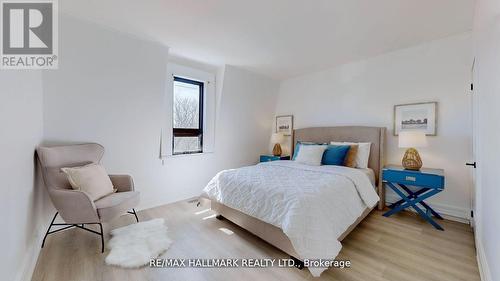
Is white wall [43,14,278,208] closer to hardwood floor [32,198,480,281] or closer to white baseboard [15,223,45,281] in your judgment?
hardwood floor [32,198,480,281]

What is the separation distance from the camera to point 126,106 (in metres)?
2.86

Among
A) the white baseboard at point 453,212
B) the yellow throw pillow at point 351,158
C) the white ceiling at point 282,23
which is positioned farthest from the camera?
the yellow throw pillow at point 351,158

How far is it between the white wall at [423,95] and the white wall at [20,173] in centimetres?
409

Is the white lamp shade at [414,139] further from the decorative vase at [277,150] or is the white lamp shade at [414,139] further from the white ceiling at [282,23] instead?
the decorative vase at [277,150]

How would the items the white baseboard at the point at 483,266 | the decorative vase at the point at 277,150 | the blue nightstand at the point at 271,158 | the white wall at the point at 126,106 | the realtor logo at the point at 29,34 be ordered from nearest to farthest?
the white baseboard at the point at 483,266, the realtor logo at the point at 29,34, the white wall at the point at 126,106, the blue nightstand at the point at 271,158, the decorative vase at the point at 277,150

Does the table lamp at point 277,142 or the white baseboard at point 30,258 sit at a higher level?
the table lamp at point 277,142

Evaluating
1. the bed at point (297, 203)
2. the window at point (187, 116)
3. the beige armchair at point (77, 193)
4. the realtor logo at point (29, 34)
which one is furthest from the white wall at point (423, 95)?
the realtor logo at point (29, 34)

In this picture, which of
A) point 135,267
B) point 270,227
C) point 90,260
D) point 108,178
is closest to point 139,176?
point 108,178

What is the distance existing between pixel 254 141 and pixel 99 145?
2.91 meters

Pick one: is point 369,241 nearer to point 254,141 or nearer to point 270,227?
point 270,227

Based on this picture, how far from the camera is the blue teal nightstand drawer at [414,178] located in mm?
2479

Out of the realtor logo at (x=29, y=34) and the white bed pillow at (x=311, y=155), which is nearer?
the realtor logo at (x=29, y=34)

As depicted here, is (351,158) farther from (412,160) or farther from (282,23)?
(282,23)

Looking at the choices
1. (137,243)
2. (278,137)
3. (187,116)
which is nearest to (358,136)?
(278,137)
